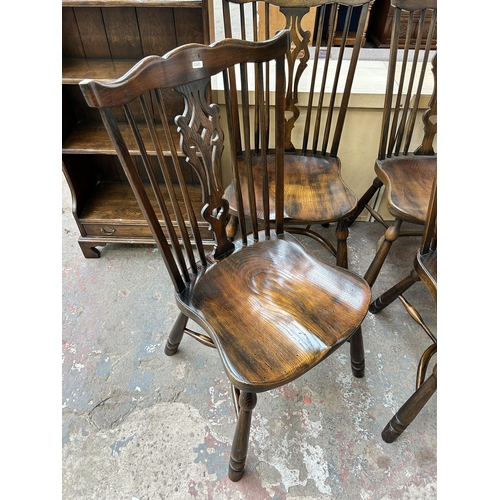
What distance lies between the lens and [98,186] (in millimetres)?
1769

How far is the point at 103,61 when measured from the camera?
1356 millimetres

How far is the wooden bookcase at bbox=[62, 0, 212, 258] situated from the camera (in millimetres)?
1229

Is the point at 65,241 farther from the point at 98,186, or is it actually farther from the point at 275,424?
the point at 275,424

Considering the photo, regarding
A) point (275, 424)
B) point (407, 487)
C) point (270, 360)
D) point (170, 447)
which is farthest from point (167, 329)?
point (407, 487)

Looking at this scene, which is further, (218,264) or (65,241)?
(65,241)

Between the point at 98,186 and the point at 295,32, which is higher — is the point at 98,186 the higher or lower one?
the lower one

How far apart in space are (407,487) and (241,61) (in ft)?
4.17

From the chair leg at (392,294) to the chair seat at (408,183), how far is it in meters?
0.21

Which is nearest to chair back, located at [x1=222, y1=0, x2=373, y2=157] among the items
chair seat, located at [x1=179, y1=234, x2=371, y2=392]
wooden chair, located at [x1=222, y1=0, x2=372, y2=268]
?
wooden chair, located at [x1=222, y1=0, x2=372, y2=268]

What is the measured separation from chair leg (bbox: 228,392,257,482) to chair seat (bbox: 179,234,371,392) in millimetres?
126

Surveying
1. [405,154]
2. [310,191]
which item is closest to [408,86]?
[405,154]

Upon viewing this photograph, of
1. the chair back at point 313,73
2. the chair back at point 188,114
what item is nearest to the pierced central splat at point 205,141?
the chair back at point 188,114

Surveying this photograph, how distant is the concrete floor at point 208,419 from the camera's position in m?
1.06

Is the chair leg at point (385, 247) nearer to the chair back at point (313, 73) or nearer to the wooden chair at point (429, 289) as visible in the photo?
the wooden chair at point (429, 289)
